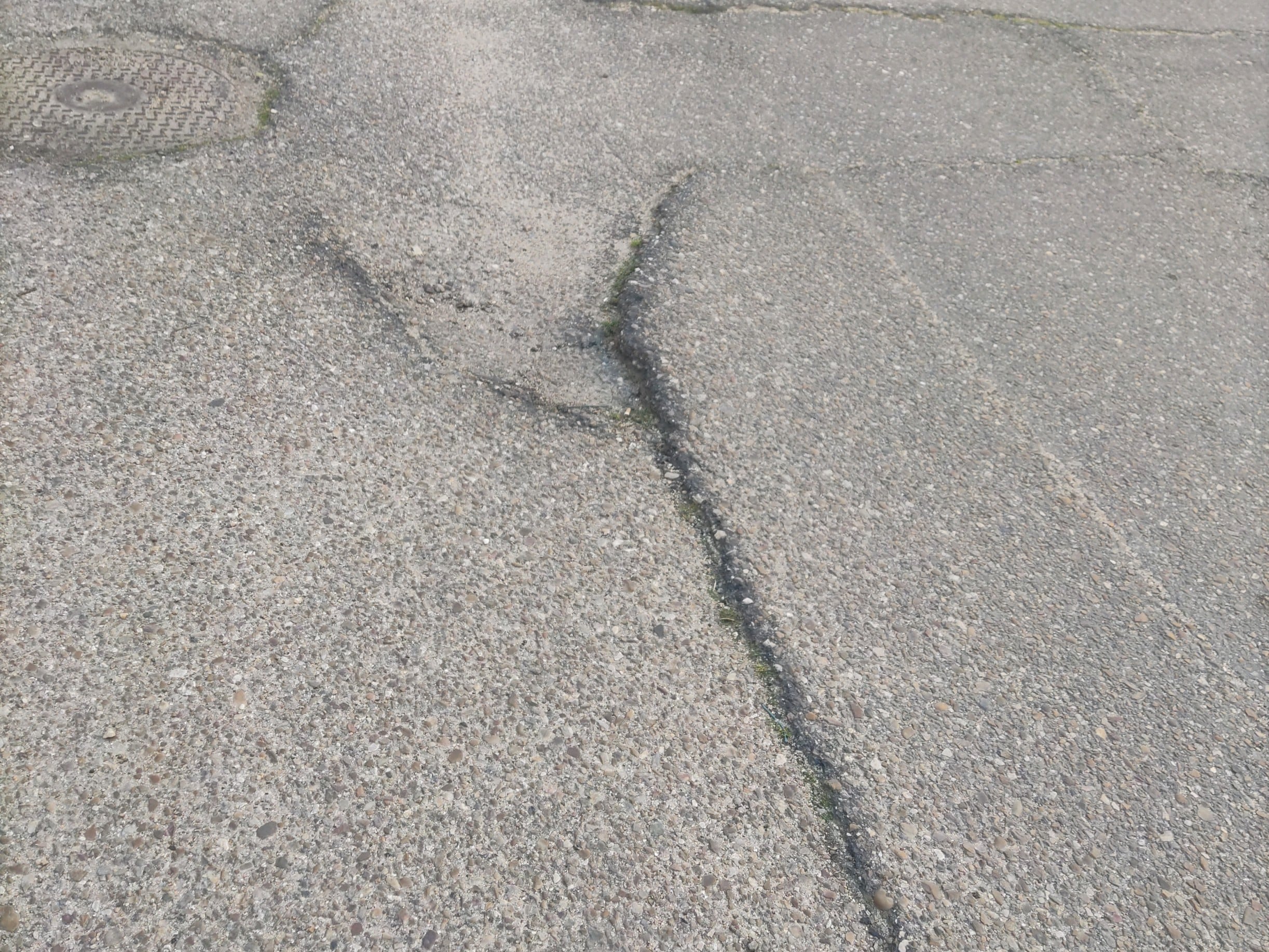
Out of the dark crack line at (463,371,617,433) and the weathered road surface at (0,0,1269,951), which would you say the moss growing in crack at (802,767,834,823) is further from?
the dark crack line at (463,371,617,433)

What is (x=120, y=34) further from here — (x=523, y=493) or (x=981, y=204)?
(x=981, y=204)

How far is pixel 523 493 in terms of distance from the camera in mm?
2842

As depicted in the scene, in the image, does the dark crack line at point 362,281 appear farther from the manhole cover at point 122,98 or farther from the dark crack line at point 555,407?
the manhole cover at point 122,98

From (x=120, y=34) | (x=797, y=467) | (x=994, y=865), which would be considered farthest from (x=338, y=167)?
(x=994, y=865)

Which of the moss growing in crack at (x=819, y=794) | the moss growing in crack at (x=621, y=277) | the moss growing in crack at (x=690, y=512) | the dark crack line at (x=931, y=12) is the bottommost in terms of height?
the moss growing in crack at (x=819, y=794)

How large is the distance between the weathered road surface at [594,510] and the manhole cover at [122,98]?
2cm

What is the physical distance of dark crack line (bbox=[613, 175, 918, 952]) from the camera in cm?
220

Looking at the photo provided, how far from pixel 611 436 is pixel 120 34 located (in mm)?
2859

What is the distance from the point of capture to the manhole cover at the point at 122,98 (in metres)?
3.63

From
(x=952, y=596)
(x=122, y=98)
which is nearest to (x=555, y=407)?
(x=952, y=596)

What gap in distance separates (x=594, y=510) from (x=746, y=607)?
50 centimetres

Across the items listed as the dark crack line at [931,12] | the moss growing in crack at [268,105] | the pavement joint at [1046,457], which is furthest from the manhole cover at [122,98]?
the pavement joint at [1046,457]

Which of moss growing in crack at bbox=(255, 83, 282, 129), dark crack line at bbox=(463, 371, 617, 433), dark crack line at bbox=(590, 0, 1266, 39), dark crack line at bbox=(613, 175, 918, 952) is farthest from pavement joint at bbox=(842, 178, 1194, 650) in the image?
moss growing in crack at bbox=(255, 83, 282, 129)

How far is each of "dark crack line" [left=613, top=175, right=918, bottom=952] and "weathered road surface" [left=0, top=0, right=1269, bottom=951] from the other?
0.01 m
